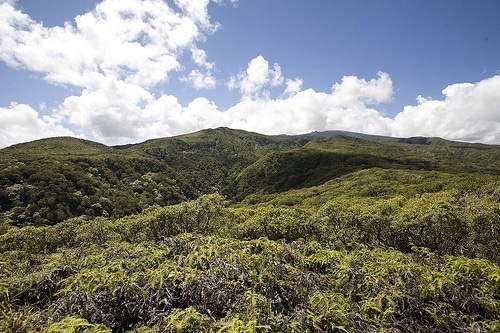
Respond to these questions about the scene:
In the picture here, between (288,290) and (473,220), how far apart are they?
607 inches

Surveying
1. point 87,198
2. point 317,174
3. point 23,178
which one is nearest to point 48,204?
point 87,198

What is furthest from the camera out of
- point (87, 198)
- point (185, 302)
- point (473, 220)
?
point (87, 198)

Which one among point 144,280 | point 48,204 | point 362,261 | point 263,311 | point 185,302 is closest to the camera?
point 263,311

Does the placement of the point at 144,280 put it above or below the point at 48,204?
above

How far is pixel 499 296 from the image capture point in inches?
204

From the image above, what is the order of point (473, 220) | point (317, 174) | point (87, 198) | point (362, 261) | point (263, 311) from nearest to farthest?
point (263, 311) → point (362, 261) → point (473, 220) → point (87, 198) → point (317, 174)

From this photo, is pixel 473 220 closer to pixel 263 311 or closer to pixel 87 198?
pixel 263 311

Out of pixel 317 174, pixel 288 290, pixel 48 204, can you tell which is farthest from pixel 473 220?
pixel 317 174

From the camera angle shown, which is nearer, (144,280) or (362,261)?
(144,280)

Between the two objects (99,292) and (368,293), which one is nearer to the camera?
(99,292)

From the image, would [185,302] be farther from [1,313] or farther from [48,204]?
[48,204]

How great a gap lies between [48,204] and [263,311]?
131142mm

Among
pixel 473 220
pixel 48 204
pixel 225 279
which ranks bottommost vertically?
pixel 48 204

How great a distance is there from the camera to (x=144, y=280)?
203 inches
